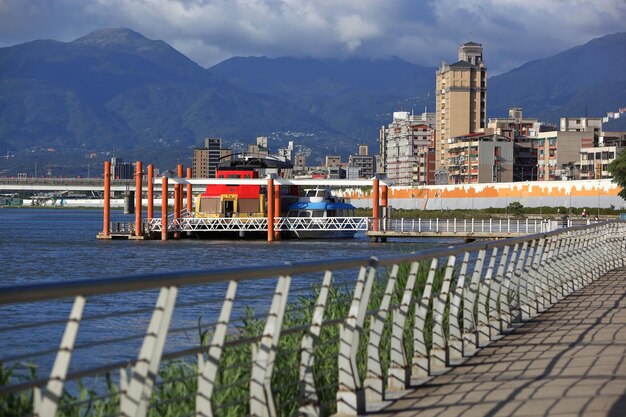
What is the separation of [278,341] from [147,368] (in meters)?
2.77

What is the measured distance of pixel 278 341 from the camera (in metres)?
8.94

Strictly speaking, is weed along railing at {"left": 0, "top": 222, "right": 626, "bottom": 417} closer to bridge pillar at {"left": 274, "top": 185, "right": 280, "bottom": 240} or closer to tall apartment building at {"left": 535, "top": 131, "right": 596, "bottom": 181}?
bridge pillar at {"left": 274, "top": 185, "right": 280, "bottom": 240}

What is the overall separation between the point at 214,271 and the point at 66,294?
5.22ft

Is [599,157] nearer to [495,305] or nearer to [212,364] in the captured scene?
[495,305]

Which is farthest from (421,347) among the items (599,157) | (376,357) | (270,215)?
(599,157)

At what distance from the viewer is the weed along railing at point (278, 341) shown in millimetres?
6211

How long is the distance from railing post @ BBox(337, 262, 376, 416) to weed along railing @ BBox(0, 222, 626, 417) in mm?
11

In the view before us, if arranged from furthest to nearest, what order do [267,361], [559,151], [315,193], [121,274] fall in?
[559,151]
[315,193]
[121,274]
[267,361]

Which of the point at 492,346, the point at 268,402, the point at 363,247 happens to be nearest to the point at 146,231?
the point at 363,247

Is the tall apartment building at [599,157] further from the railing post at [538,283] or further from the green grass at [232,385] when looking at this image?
the green grass at [232,385]

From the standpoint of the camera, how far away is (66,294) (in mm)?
5508

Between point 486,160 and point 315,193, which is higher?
point 486,160

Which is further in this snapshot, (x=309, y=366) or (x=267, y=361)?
(x=309, y=366)

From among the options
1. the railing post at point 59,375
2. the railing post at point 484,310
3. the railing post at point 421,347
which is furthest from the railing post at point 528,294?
the railing post at point 59,375
